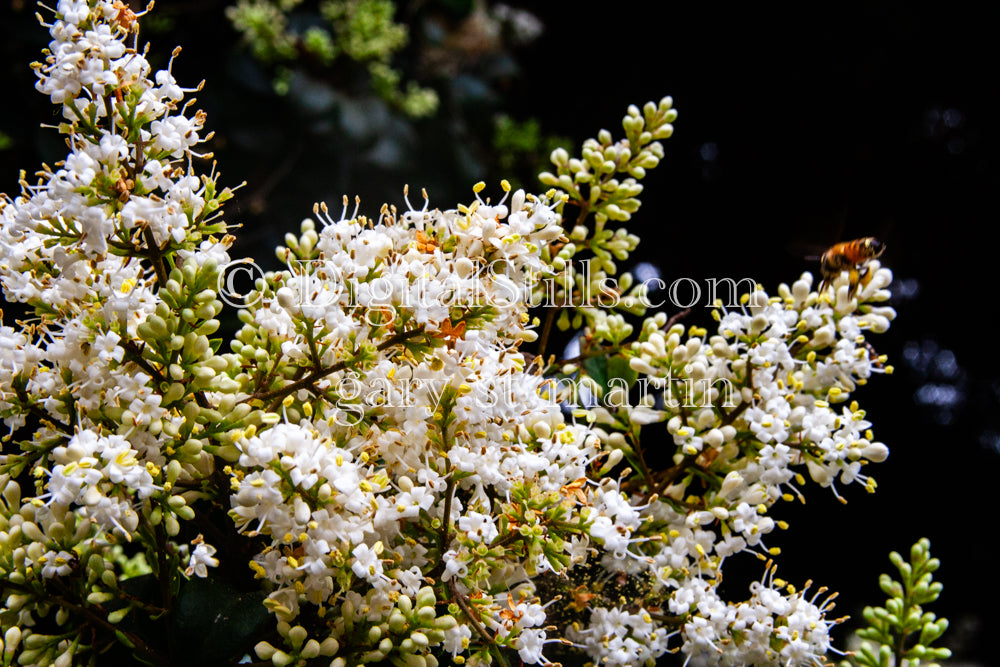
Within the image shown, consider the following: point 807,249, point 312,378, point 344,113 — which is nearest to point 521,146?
point 344,113

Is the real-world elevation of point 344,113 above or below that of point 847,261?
above

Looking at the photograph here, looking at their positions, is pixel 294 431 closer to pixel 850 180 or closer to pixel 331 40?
pixel 850 180

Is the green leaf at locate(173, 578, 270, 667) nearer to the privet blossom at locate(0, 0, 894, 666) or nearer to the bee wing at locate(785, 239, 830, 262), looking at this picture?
the privet blossom at locate(0, 0, 894, 666)

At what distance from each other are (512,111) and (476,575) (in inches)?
66.0

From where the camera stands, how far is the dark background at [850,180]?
4.61ft

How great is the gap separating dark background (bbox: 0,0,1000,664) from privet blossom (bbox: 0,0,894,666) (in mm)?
773

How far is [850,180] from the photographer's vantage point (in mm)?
1419

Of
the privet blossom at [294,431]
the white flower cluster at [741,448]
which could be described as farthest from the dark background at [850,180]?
the privet blossom at [294,431]

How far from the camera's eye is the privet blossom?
445 millimetres

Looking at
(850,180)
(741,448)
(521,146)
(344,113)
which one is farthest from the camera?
(521,146)

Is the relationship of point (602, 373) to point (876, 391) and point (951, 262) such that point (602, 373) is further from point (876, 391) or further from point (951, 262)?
point (951, 262)

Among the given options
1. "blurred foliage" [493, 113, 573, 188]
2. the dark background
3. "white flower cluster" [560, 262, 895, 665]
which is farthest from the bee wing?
"blurred foliage" [493, 113, 573, 188]

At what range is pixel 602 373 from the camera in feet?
2.30

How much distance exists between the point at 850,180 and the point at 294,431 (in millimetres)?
1274
